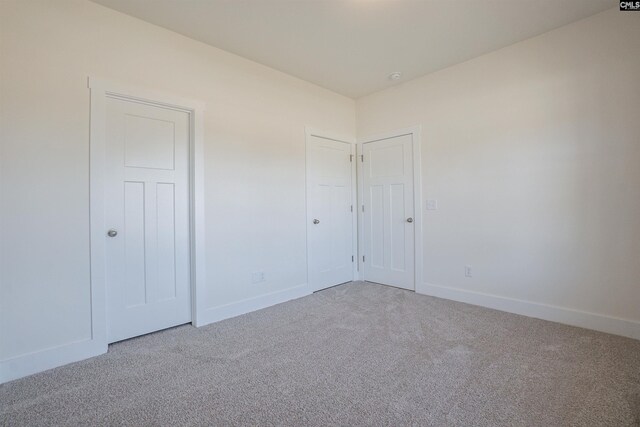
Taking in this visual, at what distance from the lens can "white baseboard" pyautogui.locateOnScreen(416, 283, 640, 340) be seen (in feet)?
7.74

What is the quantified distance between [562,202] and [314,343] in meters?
2.50

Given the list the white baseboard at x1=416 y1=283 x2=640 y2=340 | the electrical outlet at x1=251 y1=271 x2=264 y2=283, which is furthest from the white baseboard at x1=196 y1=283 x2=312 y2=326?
the white baseboard at x1=416 y1=283 x2=640 y2=340

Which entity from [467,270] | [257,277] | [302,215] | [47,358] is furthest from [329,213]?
[47,358]

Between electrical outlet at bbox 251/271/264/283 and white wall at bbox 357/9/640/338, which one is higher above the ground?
white wall at bbox 357/9/640/338

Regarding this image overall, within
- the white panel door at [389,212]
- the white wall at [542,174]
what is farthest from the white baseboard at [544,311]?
the white panel door at [389,212]

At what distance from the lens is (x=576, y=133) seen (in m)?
2.54

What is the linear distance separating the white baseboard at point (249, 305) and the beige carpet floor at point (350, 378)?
0.38ft

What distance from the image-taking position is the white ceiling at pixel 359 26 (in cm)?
228

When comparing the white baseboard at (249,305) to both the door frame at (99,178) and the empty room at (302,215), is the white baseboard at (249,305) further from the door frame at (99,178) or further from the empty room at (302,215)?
the door frame at (99,178)

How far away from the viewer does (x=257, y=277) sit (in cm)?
312

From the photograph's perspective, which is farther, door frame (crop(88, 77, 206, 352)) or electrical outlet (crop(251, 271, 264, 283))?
electrical outlet (crop(251, 271, 264, 283))

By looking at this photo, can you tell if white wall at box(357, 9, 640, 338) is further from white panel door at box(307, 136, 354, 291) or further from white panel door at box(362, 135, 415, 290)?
white panel door at box(307, 136, 354, 291)

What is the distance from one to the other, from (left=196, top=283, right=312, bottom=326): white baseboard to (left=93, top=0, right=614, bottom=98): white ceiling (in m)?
2.52

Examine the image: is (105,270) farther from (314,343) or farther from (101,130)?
(314,343)
